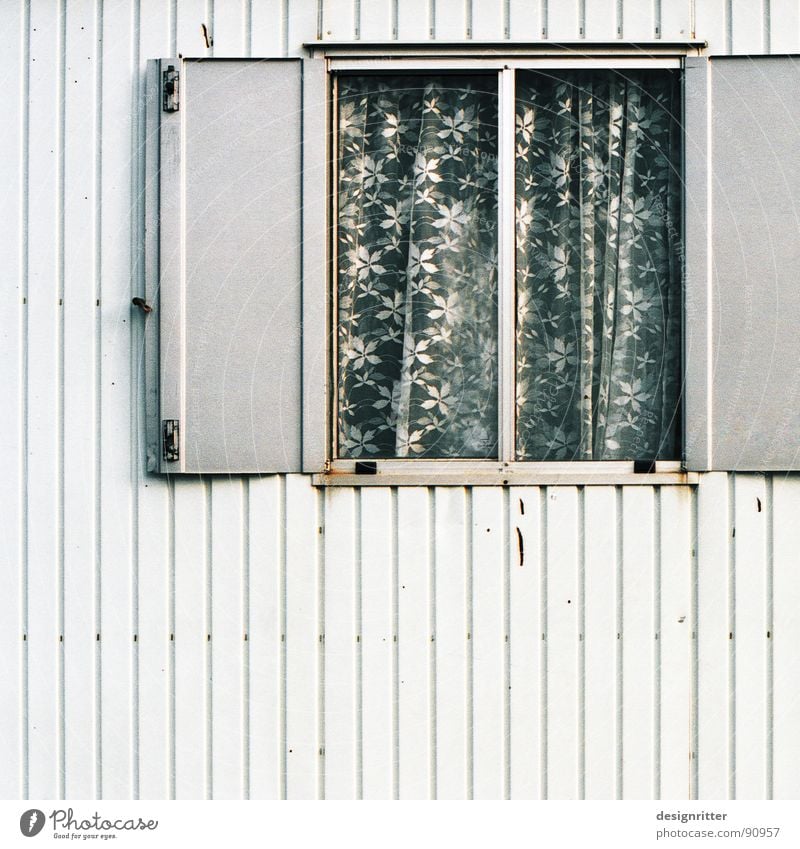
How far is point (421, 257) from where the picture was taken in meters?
2.66

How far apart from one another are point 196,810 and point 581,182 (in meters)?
2.29

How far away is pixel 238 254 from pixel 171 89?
1.77ft

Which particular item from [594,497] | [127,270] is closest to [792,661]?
[594,497]

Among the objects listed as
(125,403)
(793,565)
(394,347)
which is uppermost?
(394,347)

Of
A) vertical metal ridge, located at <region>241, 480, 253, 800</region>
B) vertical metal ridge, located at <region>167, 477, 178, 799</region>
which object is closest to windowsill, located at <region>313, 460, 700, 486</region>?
vertical metal ridge, located at <region>241, 480, 253, 800</region>

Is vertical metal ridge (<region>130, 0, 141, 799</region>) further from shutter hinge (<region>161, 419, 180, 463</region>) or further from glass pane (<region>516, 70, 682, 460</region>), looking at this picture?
glass pane (<region>516, 70, 682, 460</region>)

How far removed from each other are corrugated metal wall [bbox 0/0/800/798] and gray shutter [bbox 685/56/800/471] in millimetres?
112

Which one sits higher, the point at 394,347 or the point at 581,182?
the point at 581,182

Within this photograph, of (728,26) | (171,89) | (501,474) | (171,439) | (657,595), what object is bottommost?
(657,595)

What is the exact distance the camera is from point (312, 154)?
261 centimetres

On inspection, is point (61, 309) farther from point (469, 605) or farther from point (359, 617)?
point (469, 605)

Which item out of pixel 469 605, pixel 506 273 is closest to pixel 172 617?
pixel 469 605

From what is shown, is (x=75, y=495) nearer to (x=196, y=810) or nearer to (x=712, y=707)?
(x=196, y=810)

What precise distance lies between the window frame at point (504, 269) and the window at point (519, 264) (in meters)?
0.03
